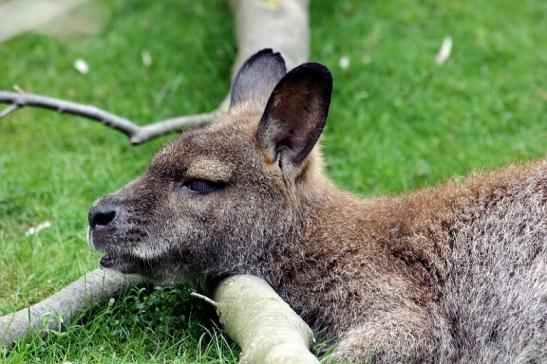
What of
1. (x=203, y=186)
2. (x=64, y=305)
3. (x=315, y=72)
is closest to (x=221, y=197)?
(x=203, y=186)

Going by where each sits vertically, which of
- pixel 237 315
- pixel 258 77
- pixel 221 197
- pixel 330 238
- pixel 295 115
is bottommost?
pixel 237 315

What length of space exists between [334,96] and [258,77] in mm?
3022

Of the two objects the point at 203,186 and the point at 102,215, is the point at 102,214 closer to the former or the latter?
the point at 102,215

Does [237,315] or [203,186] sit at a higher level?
[203,186]

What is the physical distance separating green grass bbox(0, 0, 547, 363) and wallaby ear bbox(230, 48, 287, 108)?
1502 millimetres

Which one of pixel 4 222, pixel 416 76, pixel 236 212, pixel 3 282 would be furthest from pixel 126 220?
pixel 416 76

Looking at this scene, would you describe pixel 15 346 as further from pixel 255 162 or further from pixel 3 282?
pixel 255 162

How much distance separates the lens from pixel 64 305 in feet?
17.7

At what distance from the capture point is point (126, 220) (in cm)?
538

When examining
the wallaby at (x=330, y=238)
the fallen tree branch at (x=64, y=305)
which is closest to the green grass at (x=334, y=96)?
the fallen tree branch at (x=64, y=305)

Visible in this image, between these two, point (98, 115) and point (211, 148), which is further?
point (98, 115)

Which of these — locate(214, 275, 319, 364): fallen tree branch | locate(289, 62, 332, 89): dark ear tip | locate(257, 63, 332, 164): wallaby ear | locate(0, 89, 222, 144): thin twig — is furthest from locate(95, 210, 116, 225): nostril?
locate(0, 89, 222, 144): thin twig

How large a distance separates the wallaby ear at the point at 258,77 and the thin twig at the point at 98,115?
51 centimetres

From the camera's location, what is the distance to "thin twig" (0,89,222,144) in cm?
686
